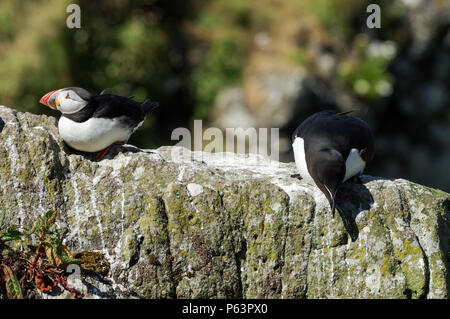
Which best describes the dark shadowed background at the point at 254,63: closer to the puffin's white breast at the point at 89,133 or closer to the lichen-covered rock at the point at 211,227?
the puffin's white breast at the point at 89,133

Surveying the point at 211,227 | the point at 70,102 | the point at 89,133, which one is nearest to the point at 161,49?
the point at 70,102

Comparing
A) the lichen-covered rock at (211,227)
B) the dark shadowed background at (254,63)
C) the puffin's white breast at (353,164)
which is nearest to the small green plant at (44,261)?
the lichen-covered rock at (211,227)

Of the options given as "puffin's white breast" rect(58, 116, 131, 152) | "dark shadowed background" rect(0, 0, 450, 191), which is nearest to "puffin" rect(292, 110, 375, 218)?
"puffin's white breast" rect(58, 116, 131, 152)

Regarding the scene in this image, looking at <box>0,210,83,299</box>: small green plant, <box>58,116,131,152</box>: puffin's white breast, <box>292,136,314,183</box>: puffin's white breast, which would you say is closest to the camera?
<box>0,210,83,299</box>: small green plant

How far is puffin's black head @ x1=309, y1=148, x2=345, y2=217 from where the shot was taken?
4129mm

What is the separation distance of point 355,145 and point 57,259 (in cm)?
236

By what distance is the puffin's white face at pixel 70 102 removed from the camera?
436cm

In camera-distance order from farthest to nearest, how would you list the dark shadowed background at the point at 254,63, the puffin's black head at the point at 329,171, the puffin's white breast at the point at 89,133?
1. the dark shadowed background at the point at 254,63
2. the puffin's white breast at the point at 89,133
3. the puffin's black head at the point at 329,171

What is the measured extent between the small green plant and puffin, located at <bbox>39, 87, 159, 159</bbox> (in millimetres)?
683

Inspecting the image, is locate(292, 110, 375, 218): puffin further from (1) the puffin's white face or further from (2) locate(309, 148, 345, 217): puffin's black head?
(1) the puffin's white face

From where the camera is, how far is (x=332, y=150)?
13.9 ft

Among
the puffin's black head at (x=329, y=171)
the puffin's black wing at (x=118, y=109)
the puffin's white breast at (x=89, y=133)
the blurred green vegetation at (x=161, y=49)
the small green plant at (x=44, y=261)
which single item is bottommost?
the small green plant at (x=44, y=261)

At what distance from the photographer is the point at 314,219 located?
A: 166 inches

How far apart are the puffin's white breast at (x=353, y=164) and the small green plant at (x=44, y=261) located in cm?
207
